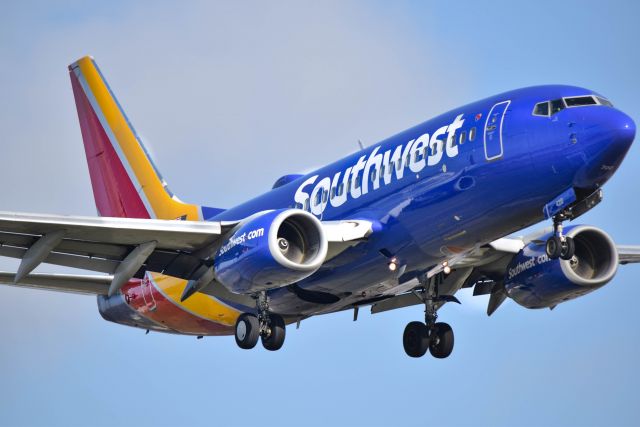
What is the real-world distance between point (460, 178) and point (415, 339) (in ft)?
26.3

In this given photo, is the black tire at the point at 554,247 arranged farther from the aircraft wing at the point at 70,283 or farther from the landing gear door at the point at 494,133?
Answer: the aircraft wing at the point at 70,283

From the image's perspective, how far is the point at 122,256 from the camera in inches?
1382

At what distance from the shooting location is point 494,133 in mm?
30609

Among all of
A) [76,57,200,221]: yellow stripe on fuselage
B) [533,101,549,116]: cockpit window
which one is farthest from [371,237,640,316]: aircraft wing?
[76,57,200,221]: yellow stripe on fuselage

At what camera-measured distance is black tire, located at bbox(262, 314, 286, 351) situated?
35000 mm

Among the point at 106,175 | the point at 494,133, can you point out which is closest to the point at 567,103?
the point at 494,133

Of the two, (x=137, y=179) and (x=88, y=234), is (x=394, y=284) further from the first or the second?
(x=137, y=179)

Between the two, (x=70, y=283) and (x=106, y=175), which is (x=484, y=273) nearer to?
(x=70, y=283)

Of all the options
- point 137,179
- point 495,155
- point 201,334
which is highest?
point 137,179

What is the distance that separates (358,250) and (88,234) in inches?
265

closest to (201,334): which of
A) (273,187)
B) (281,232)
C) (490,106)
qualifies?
(273,187)

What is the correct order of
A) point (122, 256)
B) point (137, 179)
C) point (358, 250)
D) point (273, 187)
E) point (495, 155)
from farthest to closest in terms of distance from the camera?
point (137, 179) → point (273, 187) → point (122, 256) → point (358, 250) → point (495, 155)

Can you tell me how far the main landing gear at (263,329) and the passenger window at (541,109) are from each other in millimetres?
9027

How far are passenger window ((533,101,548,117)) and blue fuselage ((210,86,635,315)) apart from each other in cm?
7
